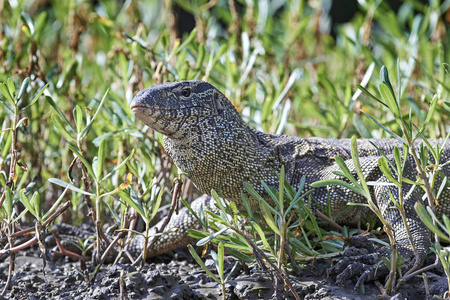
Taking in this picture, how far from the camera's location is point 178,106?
Result: 2.57 metres

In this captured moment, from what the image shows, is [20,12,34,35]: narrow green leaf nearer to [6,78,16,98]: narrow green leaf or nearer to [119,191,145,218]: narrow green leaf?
[6,78,16,98]: narrow green leaf

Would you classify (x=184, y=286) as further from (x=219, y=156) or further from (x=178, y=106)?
(x=178, y=106)

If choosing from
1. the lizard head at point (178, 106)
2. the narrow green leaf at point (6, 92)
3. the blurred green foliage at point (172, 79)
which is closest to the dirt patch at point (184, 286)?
the blurred green foliage at point (172, 79)

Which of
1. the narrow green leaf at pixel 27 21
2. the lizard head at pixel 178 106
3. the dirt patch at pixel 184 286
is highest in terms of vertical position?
the narrow green leaf at pixel 27 21

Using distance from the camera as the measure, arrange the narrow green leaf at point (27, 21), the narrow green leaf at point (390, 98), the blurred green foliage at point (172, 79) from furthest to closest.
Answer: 1. the narrow green leaf at point (27, 21)
2. the blurred green foliage at point (172, 79)
3. the narrow green leaf at point (390, 98)

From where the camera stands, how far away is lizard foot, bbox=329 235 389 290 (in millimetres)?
2229

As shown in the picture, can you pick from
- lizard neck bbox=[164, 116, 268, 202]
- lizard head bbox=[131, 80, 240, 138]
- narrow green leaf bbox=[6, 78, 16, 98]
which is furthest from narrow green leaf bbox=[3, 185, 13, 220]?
lizard neck bbox=[164, 116, 268, 202]

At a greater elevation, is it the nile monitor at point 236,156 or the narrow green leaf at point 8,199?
the nile monitor at point 236,156

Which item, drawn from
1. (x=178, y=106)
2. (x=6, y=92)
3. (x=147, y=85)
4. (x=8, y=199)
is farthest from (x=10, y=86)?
(x=147, y=85)

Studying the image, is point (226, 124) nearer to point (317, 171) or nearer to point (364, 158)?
point (317, 171)

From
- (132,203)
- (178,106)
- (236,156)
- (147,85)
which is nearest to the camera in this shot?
(132,203)

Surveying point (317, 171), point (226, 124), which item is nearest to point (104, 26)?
point (226, 124)

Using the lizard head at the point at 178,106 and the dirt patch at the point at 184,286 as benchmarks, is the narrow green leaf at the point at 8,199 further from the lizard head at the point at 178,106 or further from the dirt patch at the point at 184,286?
the lizard head at the point at 178,106

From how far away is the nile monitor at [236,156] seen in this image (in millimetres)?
2525
